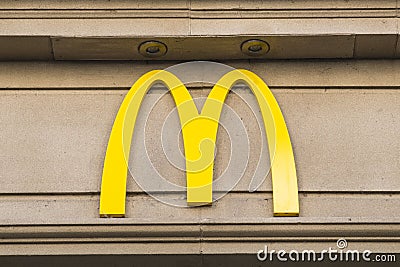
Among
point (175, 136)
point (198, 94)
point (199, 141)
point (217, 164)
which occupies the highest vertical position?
point (198, 94)

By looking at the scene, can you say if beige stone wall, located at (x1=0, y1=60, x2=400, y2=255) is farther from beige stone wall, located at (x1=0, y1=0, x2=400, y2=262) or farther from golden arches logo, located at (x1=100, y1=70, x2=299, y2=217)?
golden arches logo, located at (x1=100, y1=70, x2=299, y2=217)

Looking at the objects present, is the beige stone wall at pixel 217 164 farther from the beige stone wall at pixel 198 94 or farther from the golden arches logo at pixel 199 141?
the golden arches logo at pixel 199 141

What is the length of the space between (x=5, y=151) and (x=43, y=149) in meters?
0.35

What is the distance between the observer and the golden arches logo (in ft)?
27.6

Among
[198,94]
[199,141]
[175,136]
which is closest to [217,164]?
[199,141]

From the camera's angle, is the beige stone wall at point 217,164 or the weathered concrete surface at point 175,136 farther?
the weathered concrete surface at point 175,136

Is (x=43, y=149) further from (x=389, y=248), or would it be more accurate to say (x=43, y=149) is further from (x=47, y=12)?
(x=389, y=248)

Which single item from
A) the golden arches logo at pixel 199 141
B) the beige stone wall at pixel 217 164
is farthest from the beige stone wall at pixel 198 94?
the golden arches logo at pixel 199 141

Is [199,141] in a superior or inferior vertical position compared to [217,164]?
superior

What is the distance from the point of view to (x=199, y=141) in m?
8.77

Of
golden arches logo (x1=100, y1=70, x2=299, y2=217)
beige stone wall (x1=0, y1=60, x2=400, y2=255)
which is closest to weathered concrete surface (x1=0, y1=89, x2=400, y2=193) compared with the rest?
beige stone wall (x1=0, y1=60, x2=400, y2=255)

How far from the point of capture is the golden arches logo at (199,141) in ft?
27.6

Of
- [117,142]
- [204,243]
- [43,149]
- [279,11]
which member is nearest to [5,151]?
[43,149]

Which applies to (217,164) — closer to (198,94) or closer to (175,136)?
(175,136)
